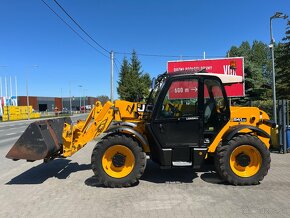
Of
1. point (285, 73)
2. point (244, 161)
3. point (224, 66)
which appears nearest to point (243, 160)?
point (244, 161)

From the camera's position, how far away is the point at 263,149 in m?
7.34

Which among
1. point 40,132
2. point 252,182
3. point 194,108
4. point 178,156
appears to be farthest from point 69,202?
Answer: point 252,182

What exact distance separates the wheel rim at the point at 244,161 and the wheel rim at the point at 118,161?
2133mm

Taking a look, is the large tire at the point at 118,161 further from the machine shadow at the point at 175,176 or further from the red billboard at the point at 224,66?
the red billboard at the point at 224,66

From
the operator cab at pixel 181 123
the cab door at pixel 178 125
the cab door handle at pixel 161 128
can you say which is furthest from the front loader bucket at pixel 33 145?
the cab door handle at pixel 161 128

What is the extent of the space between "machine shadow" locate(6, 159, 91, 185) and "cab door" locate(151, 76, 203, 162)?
271 cm

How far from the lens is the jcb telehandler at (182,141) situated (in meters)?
7.32

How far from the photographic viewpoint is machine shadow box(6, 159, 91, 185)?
815cm

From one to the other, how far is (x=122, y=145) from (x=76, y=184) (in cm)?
133

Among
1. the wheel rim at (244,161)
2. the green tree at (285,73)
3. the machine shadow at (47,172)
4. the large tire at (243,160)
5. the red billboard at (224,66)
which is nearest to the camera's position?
the large tire at (243,160)

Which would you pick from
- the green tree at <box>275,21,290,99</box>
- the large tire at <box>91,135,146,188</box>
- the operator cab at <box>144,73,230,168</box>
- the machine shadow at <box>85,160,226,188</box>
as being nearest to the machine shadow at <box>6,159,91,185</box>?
the machine shadow at <box>85,160,226,188</box>

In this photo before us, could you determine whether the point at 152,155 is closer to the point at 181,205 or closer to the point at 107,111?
the point at 107,111

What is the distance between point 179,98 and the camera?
7645 millimetres

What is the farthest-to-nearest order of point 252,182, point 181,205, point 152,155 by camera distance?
1. point 152,155
2. point 252,182
3. point 181,205
